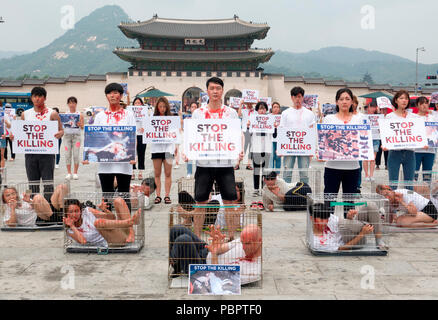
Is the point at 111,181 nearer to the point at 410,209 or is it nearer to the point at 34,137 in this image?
the point at 34,137

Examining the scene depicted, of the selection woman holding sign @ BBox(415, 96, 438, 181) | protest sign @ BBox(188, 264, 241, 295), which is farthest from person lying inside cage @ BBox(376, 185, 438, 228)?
protest sign @ BBox(188, 264, 241, 295)

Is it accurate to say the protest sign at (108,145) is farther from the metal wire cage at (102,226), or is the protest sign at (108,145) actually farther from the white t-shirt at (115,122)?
the metal wire cage at (102,226)

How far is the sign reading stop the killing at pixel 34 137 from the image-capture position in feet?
19.5

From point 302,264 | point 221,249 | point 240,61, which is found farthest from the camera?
point 240,61

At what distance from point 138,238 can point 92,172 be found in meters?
6.63

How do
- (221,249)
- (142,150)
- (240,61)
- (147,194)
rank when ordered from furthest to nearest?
(240,61) → (142,150) → (147,194) → (221,249)

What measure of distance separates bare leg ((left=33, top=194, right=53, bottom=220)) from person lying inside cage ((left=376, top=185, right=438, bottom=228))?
13.7 ft

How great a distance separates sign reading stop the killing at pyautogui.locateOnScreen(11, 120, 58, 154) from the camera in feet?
19.5

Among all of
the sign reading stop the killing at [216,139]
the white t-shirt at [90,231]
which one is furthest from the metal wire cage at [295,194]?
the white t-shirt at [90,231]

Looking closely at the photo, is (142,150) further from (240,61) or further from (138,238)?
(240,61)

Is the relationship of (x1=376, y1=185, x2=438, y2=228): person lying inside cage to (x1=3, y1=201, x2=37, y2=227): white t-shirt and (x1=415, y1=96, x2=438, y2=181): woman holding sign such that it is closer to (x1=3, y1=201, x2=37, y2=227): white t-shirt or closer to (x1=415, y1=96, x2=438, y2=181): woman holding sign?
(x1=415, y1=96, x2=438, y2=181): woman holding sign

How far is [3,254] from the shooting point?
4.66m

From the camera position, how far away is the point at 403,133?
6.07 metres

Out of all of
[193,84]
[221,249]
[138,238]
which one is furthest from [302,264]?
[193,84]
